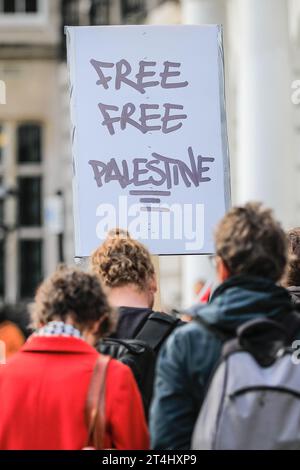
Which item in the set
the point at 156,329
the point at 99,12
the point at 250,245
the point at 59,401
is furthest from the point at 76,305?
the point at 99,12

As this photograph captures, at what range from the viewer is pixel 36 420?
3287 mm

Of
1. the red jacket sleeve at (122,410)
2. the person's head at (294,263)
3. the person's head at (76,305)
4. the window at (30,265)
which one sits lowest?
the red jacket sleeve at (122,410)

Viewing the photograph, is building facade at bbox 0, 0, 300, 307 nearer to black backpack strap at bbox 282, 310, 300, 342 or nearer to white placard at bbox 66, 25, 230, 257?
white placard at bbox 66, 25, 230, 257

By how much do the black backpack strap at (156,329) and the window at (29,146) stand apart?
54.8 feet

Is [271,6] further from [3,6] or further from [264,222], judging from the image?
[3,6]

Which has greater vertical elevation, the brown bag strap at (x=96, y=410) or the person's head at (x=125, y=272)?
the person's head at (x=125, y=272)

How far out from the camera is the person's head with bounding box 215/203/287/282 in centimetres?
333

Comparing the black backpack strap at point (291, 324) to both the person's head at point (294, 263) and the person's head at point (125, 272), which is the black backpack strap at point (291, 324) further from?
the person's head at point (294, 263)

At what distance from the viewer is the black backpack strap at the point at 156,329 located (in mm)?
4199

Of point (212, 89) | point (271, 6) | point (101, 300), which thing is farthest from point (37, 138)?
point (101, 300)

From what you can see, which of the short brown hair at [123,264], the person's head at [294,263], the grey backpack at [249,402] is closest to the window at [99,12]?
the person's head at [294,263]

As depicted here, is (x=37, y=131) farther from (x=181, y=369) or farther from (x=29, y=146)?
(x=181, y=369)

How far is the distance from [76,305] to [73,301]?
0.01 meters

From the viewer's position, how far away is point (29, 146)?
20938 millimetres
